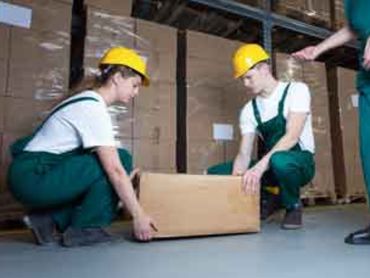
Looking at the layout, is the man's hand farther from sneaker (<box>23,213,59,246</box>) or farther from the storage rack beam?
the storage rack beam

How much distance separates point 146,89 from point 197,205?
80 cm

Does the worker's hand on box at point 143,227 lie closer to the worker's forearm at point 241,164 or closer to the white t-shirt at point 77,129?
the white t-shirt at point 77,129

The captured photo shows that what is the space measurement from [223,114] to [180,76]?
31 cm

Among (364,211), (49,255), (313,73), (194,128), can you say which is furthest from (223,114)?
(49,255)

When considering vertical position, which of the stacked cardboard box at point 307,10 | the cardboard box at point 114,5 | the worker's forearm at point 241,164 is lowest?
the worker's forearm at point 241,164

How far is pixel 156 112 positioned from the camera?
2.33 metres

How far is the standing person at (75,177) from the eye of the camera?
1.49 m

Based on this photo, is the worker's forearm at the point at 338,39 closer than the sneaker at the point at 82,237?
No

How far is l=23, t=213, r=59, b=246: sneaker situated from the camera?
1564mm

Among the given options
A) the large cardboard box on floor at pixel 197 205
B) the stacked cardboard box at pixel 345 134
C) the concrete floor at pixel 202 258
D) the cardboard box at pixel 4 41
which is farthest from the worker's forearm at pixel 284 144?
the stacked cardboard box at pixel 345 134

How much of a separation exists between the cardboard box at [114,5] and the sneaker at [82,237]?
1112mm

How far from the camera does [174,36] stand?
7.98 feet

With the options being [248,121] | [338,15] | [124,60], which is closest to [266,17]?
[338,15]

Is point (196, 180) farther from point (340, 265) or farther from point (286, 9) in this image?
point (286, 9)
